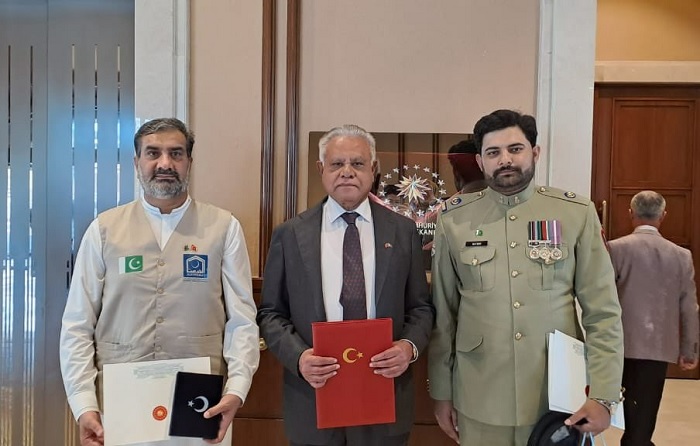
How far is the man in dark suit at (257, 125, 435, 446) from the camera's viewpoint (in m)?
1.87

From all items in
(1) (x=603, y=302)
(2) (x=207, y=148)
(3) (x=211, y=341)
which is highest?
(2) (x=207, y=148)

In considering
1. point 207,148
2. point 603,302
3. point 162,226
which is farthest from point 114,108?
point 603,302

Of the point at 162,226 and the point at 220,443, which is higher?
the point at 162,226

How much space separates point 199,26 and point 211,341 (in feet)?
5.87

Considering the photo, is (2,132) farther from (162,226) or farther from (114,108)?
(162,226)

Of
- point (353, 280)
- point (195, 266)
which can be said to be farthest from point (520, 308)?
point (195, 266)

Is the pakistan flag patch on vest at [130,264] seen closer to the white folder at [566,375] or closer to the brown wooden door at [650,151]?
the white folder at [566,375]

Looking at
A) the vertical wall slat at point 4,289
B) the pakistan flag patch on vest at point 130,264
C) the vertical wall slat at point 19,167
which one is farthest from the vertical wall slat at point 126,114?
the pakistan flag patch on vest at point 130,264

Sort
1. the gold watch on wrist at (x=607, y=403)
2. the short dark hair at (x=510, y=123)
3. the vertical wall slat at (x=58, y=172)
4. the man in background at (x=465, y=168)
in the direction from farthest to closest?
the vertical wall slat at (x=58, y=172)
the man in background at (x=465, y=168)
the short dark hair at (x=510, y=123)
the gold watch on wrist at (x=607, y=403)

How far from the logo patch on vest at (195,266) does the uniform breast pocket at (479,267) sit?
0.85m

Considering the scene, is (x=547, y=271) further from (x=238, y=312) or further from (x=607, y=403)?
(x=238, y=312)

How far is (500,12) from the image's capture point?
111 inches

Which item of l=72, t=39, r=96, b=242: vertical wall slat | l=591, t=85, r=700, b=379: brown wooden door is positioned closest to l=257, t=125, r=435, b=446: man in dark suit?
l=72, t=39, r=96, b=242: vertical wall slat

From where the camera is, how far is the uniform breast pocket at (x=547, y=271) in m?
1.83
